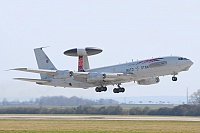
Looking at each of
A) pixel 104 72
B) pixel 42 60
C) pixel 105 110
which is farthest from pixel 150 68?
pixel 105 110

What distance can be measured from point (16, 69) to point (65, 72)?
24.4ft

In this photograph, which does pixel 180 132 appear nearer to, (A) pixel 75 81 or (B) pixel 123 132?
(B) pixel 123 132

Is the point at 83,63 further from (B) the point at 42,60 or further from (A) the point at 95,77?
(A) the point at 95,77

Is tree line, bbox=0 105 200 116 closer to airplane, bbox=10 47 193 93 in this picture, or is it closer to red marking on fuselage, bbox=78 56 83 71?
red marking on fuselage, bbox=78 56 83 71

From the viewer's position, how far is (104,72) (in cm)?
8094

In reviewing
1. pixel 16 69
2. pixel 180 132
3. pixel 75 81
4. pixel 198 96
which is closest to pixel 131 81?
pixel 75 81

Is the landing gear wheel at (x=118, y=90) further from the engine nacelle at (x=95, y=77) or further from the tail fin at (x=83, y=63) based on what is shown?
the tail fin at (x=83, y=63)

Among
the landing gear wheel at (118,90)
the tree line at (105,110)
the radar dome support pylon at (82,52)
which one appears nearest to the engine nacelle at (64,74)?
the radar dome support pylon at (82,52)

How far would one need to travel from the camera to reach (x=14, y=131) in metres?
50.0

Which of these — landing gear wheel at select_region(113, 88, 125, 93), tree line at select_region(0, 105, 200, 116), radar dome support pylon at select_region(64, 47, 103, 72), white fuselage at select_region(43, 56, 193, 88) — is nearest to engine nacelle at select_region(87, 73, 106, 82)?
white fuselage at select_region(43, 56, 193, 88)

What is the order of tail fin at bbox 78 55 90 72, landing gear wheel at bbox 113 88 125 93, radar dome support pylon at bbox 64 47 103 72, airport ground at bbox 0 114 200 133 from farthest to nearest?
tail fin at bbox 78 55 90 72, radar dome support pylon at bbox 64 47 103 72, landing gear wheel at bbox 113 88 125 93, airport ground at bbox 0 114 200 133

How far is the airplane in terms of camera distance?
2918 inches

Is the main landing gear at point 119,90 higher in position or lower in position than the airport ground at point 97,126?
higher

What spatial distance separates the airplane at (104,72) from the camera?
74125 millimetres
